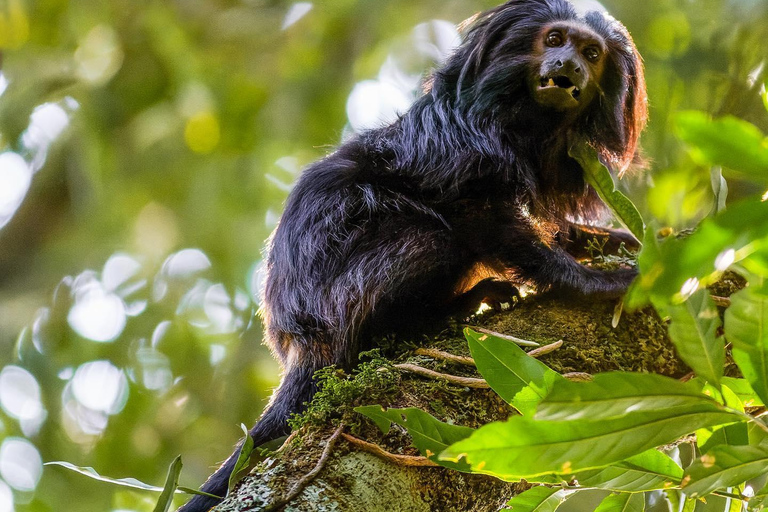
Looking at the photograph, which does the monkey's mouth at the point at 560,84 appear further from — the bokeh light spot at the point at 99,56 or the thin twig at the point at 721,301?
the bokeh light spot at the point at 99,56

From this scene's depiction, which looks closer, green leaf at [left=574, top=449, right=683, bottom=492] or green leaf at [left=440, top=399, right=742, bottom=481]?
green leaf at [left=440, top=399, right=742, bottom=481]

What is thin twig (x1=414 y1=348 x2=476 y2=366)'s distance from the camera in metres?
2.24

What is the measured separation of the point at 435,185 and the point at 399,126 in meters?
0.46

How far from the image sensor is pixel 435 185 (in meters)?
3.16

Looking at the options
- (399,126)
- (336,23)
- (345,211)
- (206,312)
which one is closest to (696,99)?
(399,126)

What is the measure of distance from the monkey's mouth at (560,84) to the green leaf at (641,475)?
207cm

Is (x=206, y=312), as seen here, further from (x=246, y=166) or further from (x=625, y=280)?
(x=625, y=280)

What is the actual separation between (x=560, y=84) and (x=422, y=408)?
1.94 metres

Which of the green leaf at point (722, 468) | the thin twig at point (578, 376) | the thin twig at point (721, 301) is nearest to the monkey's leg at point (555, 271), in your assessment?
the thin twig at point (721, 301)

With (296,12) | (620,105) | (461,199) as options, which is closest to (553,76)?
(620,105)

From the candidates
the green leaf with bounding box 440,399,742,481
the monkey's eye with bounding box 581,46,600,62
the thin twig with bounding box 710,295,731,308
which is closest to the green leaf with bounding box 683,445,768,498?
the green leaf with bounding box 440,399,742,481

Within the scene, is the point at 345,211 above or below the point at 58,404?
above

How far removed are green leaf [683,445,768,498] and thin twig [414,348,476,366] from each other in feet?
2.75

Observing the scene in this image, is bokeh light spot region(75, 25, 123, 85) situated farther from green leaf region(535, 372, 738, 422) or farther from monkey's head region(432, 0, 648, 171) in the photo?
green leaf region(535, 372, 738, 422)
